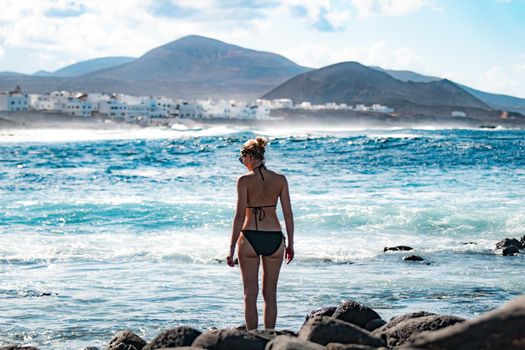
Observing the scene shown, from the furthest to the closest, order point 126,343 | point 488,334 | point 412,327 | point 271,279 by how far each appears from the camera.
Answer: point 271,279, point 126,343, point 412,327, point 488,334

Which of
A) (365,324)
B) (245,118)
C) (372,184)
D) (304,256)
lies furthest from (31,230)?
(245,118)

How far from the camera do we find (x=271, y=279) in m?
7.43

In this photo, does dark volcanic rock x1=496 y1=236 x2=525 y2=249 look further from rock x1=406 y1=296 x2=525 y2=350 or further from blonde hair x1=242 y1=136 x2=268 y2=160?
rock x1=406 y1=296 x2=525 y2=350

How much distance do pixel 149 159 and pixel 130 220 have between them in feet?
85.6

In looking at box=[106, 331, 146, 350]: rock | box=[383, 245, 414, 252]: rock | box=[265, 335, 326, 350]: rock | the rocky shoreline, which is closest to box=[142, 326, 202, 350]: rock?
the rocky shoreline

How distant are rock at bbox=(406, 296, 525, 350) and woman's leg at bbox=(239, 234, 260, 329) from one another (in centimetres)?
314

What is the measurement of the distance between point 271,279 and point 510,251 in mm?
7931

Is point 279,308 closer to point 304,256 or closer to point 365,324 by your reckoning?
point 365,324

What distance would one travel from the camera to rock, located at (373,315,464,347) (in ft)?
22.2

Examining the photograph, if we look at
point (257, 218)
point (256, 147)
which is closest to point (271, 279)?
point (257, 218)

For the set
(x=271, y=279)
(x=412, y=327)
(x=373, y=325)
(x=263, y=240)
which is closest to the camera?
(x=412, y=327)

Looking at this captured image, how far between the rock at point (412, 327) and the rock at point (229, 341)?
1.26 meters

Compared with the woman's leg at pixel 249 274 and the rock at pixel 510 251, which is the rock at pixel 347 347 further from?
the rock at pixel 510 251

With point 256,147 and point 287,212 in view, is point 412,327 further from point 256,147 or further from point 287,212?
point 256,147
